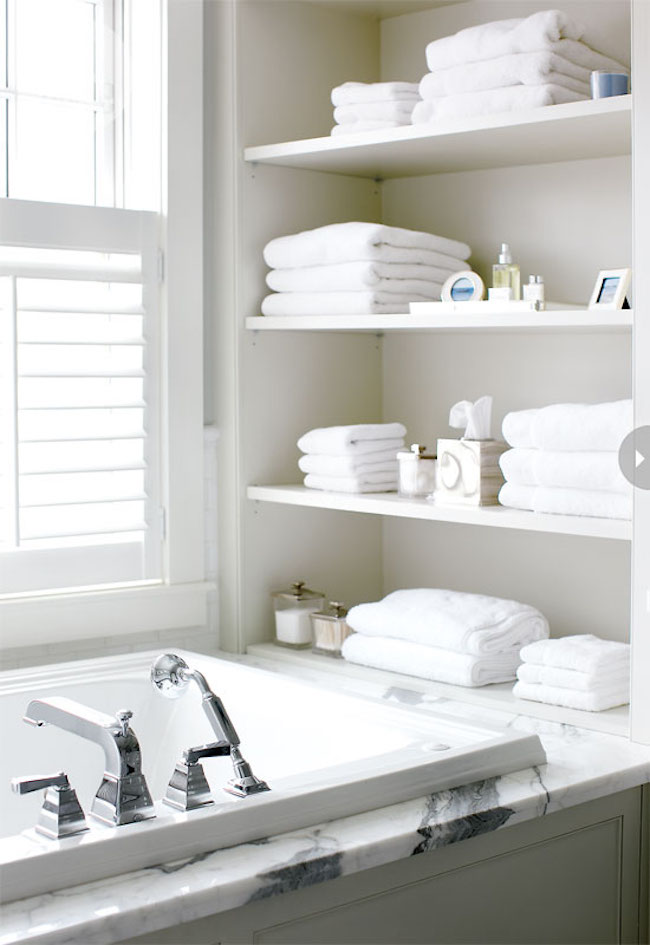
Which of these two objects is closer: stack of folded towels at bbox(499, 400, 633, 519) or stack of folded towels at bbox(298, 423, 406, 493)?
stack of folded towels at bbox(499, 400, 633, 519)

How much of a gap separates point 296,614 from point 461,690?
540 millimetres

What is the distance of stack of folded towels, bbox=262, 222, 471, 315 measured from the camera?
2686 mm

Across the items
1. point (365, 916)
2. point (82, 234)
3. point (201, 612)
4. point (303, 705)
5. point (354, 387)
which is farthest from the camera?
point (354, 387)

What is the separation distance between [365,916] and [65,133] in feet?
5.99

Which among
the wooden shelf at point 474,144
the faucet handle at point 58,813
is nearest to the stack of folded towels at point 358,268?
the wooden shelf at point 474,144

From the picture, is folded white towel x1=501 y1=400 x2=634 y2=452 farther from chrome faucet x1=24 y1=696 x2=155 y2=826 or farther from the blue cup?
chrome faucet x1=24 y1=696 x2=155 y2=826

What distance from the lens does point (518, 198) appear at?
2.87 m

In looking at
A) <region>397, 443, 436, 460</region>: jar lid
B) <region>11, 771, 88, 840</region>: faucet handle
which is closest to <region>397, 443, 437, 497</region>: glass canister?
<region>397, 443, 436, 460</region>: jar lid

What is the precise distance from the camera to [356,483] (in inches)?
110

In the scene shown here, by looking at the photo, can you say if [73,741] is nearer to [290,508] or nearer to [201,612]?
[201,612]

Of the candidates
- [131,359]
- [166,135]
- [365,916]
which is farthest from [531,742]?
[166,135]

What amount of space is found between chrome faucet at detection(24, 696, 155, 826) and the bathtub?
0.10 ft

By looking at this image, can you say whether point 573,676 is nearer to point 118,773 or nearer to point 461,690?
point 461,690

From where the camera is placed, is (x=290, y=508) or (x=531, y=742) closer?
(x=531, y=742)
